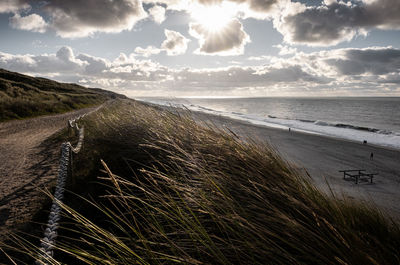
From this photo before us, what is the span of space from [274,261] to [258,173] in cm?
105

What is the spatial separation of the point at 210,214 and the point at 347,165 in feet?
44.3

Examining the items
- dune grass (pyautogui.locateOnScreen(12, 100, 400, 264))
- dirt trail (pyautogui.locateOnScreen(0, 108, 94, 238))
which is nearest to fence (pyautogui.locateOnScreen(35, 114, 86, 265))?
dune grass (pyautogui.locateOnScreen(12, 100, 400, 264))

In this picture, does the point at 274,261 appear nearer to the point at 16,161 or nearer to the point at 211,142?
the point at 211,142

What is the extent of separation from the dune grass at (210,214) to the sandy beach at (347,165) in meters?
1.81

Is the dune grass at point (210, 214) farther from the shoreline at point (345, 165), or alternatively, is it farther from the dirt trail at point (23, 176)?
the shoreline at point (345, 165)

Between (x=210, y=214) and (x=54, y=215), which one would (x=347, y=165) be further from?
(x=54, y=215)

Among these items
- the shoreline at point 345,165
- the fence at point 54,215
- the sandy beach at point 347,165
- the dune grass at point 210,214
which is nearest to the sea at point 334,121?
the dune grass at point 210,214

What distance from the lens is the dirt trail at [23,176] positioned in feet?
12.3

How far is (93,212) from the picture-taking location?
3.56 metres

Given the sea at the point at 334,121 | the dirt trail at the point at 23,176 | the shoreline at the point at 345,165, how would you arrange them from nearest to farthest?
the dirt trail at the point at 23,176 < the shoreline at the point at 345,165 < the sea at the point at 334,121

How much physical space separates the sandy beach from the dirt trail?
12.4 feet

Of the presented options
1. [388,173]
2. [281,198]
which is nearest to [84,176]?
[281,198]

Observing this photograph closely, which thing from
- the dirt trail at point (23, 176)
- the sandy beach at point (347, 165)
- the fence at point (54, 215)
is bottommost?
the sandy beach at point (347, 165)

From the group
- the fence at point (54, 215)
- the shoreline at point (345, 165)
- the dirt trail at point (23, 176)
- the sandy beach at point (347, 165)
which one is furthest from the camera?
the sandy beach at point (347, 165)
